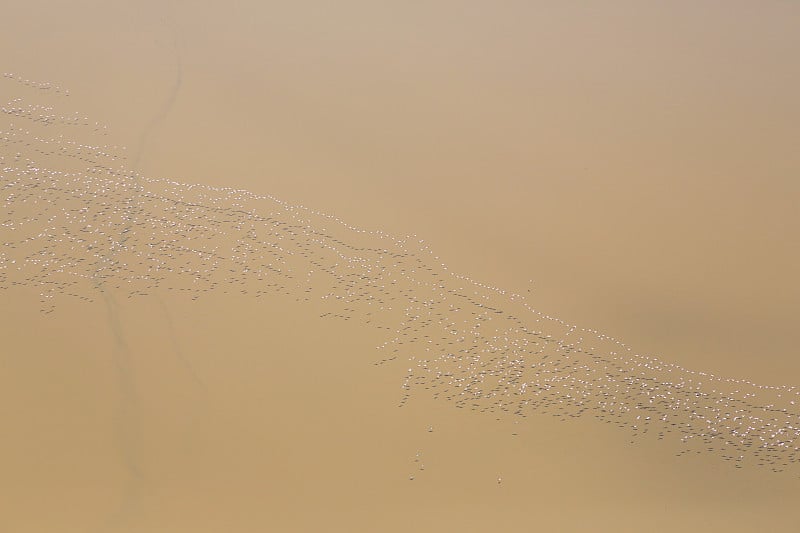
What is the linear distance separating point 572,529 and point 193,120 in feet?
19.0

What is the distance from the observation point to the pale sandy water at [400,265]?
236 inches

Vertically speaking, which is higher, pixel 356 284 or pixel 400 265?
pixel 400 265

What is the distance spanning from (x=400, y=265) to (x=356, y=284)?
1.56 feet

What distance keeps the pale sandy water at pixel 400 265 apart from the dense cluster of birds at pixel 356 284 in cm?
3

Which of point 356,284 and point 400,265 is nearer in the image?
point 356,284

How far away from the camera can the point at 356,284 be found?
290 inches

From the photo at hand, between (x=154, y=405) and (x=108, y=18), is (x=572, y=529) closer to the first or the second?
(x=154, y=405)

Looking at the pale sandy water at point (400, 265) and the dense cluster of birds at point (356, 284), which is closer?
the pale sandy water at point (400, 265)

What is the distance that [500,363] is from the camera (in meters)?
6.77

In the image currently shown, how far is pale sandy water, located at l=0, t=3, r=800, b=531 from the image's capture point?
6.00m

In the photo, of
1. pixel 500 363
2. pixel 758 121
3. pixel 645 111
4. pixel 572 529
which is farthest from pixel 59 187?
pixel 758 121

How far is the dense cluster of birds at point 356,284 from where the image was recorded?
652 centimetres

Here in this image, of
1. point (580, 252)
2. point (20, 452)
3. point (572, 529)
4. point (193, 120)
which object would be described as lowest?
point (20, 452)

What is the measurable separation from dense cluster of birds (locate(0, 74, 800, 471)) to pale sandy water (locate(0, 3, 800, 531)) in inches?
1.1
